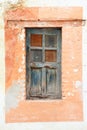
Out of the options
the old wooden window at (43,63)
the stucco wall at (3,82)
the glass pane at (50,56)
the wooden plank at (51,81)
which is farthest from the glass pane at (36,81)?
the stucco wall at (3,82)

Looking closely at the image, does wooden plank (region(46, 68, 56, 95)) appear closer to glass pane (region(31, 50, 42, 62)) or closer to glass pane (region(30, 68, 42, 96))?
glass pane (region(30, 68, 42, 96))

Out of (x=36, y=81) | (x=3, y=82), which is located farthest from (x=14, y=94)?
(x=36, y=81)

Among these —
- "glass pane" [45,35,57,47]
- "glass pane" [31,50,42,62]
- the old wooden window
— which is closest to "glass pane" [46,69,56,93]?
the old wooden window

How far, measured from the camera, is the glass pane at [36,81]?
707 cm

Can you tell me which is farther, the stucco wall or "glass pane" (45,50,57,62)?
"glass pane" (45,50,57,62)

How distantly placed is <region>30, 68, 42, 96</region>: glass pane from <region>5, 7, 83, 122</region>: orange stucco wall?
0.24m

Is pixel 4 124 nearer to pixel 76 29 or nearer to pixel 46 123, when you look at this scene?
pixel 46 123

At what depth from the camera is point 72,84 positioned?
22.7ft

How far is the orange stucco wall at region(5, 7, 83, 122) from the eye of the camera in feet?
22.4

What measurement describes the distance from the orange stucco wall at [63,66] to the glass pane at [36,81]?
240 mm

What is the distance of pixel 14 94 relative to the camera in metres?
6.84

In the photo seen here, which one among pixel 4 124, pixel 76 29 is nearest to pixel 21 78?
pixel 4 124

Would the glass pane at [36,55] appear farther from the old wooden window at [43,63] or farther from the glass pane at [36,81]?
the glass pane at [36,81]

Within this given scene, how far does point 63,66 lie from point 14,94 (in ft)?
3.34
